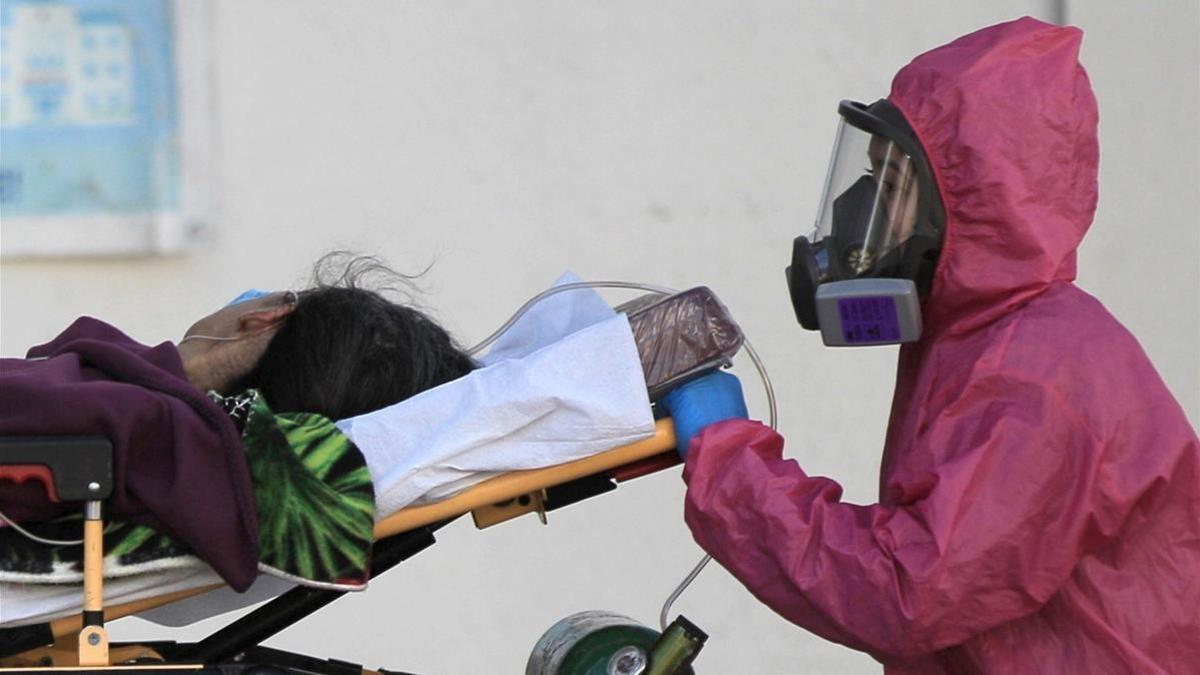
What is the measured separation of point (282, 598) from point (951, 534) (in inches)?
38.5

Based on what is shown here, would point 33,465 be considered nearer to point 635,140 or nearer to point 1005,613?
point 1005,613

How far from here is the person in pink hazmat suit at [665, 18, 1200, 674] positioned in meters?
2.34

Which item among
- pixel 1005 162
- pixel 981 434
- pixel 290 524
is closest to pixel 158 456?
pixel 290 524

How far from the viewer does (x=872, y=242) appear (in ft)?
8.50

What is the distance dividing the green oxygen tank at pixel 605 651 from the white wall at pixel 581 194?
176cm

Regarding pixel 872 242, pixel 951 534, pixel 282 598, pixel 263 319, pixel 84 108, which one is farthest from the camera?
pixel 84 108

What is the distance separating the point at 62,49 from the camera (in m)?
4.36

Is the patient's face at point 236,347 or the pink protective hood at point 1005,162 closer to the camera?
the pink protective hood at point 1005,162

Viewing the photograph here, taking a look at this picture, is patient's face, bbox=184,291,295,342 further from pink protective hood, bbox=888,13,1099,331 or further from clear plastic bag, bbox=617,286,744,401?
pink protective hood, bbox=888,13,1099,331

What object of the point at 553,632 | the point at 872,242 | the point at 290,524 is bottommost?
the point at 553,632

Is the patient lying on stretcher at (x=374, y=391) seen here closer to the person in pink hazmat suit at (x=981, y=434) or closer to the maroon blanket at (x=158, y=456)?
the maroon blanket at (x=158, y=456)

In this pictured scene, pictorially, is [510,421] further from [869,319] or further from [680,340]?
[869,319]

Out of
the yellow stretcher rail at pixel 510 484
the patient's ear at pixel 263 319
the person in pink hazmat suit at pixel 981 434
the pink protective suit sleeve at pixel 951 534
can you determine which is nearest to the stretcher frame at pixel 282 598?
the yellow stretcher rail at pixel 510 484

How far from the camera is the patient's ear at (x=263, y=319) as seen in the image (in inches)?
112
